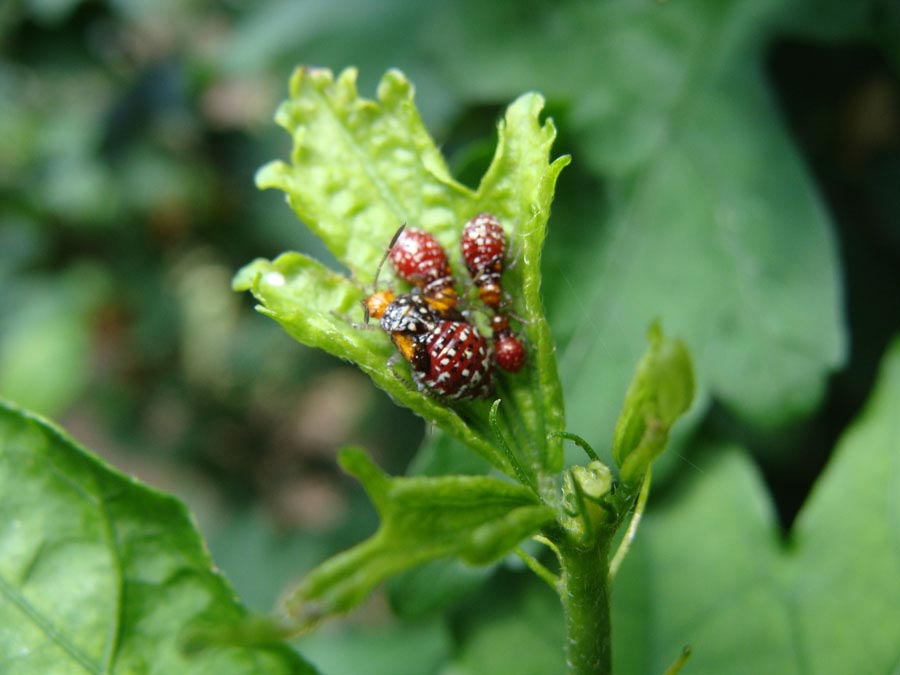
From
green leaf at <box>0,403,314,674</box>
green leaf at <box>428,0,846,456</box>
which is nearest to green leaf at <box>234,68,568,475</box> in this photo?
green leaf at <box>0,403,314,674</box>

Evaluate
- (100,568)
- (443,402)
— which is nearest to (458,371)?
(443,402)

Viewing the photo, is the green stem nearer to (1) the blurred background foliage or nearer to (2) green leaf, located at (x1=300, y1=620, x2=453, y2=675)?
(1) the blurred background foliage

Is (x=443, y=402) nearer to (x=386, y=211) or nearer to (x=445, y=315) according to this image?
(x=445, y=315)

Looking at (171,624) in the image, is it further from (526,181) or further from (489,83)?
(489,83)

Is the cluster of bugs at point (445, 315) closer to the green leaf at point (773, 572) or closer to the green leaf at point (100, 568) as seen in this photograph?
the green leaf at point (100, 568)

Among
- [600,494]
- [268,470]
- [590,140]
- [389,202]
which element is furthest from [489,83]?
[268,470]

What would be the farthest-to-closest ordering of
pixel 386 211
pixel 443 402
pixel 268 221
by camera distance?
1. pixel 268 221
2. pixel 386 211
3. pixel 443 402
